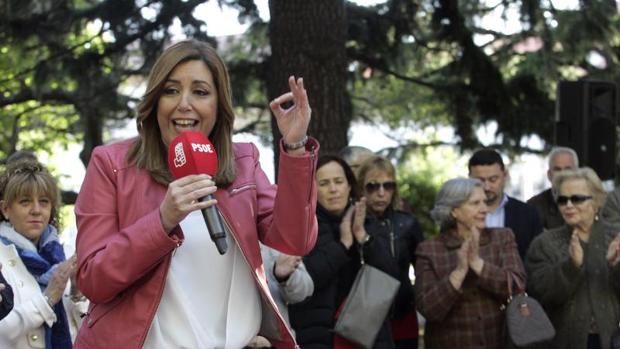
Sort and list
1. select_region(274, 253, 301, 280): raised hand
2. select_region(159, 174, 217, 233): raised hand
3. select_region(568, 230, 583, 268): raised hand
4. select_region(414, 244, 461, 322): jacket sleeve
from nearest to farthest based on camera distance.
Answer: select_region(159, 174, 217, 233): raised hand, select_region(274, 253, 301, 280): raised hand, select_region(414, 244, 461, 322): jacket sleeve, select_region(568, 230, 583, 268): raised hand

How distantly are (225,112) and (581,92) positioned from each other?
8.09m

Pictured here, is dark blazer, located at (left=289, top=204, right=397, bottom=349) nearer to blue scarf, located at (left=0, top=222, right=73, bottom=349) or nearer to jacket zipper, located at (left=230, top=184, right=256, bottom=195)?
blue scarf, located at (left=0, top=222, right=73, bottom=349)

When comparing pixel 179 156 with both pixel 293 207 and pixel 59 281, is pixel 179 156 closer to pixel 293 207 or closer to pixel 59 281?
pixel 293 207

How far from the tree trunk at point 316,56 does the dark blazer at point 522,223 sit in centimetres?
202

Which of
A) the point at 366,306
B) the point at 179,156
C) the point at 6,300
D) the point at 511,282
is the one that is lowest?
the point at 366,306

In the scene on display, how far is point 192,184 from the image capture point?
3295 millimetres

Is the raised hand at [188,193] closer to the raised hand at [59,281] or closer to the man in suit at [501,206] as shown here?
the raised hand at [59,281]

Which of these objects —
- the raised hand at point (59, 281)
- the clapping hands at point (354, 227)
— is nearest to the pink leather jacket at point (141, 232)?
the raised hand at point (59, 281)

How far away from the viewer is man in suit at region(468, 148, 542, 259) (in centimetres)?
817

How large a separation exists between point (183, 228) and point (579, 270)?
13.6 ft

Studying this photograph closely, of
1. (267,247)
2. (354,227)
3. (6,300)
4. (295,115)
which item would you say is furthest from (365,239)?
(295,115)

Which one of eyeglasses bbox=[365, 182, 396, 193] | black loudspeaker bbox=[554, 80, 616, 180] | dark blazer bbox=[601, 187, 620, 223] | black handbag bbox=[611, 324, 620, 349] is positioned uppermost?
black loudspeaker bbox=[554, 80, 616, 180]

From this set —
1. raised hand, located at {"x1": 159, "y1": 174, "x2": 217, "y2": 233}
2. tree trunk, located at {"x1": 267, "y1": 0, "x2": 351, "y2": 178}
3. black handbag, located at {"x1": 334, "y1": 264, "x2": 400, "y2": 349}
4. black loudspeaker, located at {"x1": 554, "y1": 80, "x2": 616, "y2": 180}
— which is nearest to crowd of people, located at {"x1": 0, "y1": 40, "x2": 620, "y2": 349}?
raised hand, located at {"x1": 159, "y1": 174, "x2": 217, "y2": 233}

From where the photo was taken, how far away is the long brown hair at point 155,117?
368 cm
